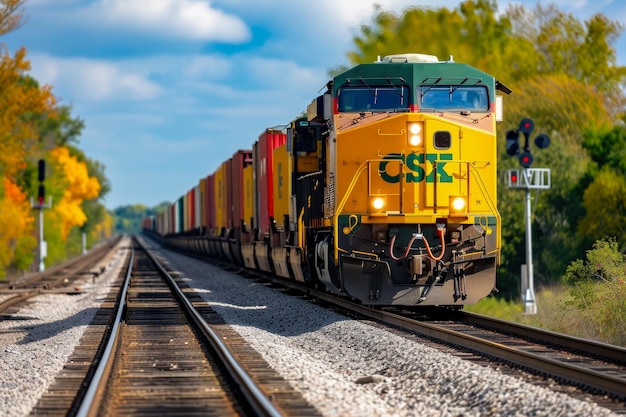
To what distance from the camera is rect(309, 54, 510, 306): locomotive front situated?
15484 millimetres

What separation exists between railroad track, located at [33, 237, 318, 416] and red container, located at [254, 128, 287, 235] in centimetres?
939

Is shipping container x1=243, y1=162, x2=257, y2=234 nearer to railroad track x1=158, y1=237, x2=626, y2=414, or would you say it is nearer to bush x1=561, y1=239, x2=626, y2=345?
railroad track x1=158, y1=237, x2=626, y2=414

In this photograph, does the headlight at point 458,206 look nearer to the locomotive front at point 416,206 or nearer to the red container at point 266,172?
the locomotive front at point 416,206

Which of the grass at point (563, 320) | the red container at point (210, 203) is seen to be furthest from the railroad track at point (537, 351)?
the red container at point (210, 203)

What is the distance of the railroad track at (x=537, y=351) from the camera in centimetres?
935

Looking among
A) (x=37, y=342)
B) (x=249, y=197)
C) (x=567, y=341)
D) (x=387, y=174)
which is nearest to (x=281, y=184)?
(x=249, y=197)

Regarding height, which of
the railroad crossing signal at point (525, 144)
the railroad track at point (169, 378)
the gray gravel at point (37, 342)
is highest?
the railroad crossing signal at point (525, 144)

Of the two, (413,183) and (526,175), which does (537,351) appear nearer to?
(413,183)

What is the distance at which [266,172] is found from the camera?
2706cm

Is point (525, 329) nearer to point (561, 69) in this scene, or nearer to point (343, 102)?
point (343, 102)

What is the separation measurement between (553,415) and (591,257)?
9293mm

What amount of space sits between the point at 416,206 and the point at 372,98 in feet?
6.37

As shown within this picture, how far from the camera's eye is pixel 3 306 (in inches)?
921

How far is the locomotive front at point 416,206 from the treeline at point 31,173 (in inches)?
1199
